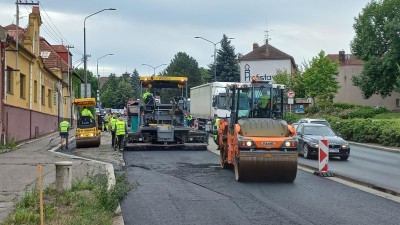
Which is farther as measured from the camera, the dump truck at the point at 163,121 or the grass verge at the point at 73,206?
the dump truck at the point at 163,121

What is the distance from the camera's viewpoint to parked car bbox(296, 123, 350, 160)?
2166cm

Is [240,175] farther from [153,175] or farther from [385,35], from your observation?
[385,35]

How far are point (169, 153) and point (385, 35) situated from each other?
48793 millimetres

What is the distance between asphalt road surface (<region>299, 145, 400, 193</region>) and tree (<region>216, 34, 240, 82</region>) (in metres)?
54.3

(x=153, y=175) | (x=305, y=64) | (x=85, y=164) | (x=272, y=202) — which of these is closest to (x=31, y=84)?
(x=85, y=164)

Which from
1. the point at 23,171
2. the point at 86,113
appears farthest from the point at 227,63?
the point at 23,171

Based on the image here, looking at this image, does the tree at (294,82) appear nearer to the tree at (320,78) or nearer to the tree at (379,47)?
the tree at (320,78)

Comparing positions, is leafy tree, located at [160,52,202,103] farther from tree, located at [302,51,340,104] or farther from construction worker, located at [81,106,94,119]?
construction worker, located at [81,106,94,119]

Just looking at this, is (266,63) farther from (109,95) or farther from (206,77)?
(109,95)

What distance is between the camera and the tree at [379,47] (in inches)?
2434

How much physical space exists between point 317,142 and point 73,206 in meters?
14.0

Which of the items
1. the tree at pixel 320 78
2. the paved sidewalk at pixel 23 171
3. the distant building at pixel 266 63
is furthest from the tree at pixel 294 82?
the paved sidewalk at pixel 23 171

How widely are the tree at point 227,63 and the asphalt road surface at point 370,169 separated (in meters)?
54.3

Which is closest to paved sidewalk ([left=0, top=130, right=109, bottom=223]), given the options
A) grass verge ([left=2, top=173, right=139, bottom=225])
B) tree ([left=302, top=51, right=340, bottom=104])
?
grass verge ([left=2, top=173, right=139, bottom=225])
